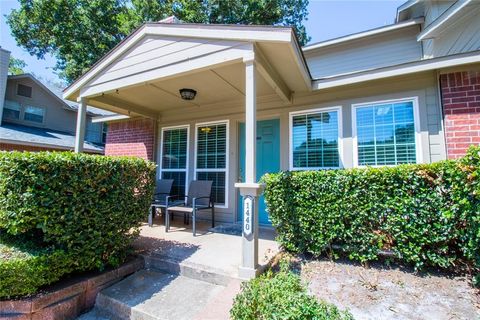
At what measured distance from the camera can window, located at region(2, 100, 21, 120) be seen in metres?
11.3

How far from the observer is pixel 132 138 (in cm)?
687

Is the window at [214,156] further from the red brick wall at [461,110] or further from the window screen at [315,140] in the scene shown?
the red brick wall at [461,110]

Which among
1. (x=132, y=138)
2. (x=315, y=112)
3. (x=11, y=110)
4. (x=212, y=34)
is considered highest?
(x=11, y=110)

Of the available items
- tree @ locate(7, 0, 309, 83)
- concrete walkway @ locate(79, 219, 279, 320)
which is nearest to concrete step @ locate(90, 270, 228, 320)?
concrete walkway @ locate(79, 219, 279, 320)

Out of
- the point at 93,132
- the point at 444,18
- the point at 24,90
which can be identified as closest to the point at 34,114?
the point at 24,90

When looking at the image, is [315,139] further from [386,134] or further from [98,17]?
[98,17]

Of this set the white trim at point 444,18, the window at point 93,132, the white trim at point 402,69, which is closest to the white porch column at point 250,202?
the white trim at point 402,69

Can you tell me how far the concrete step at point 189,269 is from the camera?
2818 millimetres

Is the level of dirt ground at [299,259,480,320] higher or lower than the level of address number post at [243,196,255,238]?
lower

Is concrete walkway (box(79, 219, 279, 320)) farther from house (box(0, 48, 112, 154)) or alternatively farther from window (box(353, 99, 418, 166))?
house (box(0, 48, 112, 154))

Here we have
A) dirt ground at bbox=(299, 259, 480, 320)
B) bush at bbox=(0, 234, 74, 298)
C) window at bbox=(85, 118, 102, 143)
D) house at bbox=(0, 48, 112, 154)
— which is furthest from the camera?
window at bbox=(85, 118, 102, 143)

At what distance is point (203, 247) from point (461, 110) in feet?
13.8

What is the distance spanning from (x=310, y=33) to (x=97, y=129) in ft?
44.0

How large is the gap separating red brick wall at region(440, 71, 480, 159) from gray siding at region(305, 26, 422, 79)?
6.21ft
